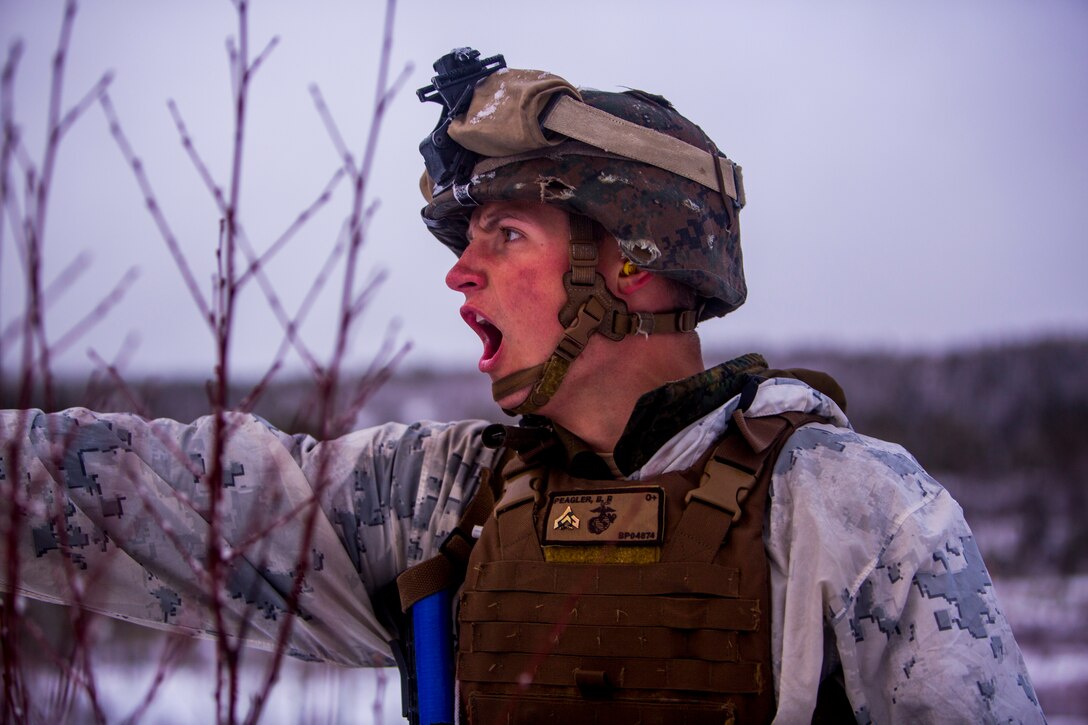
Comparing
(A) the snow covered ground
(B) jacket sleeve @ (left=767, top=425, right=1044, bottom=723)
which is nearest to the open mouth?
(B) jacket sleeve @ (left=767, top=425, right=1044, bottom=723)

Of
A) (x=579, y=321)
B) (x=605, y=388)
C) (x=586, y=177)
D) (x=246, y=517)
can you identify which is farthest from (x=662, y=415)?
(x=246, y=517)

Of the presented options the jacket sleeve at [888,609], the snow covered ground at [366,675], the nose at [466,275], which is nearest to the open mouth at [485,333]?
the nose at [466,275]

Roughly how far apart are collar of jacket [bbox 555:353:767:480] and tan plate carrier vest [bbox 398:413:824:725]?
3.7 inches

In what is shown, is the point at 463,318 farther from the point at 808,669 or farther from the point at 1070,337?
the point at 1070,337

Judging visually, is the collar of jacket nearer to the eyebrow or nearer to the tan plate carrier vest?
the tan plate carrier vest

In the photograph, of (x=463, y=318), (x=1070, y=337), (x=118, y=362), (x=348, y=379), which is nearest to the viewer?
(x=118, y=362)

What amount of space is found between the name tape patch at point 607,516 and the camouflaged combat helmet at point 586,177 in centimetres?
28

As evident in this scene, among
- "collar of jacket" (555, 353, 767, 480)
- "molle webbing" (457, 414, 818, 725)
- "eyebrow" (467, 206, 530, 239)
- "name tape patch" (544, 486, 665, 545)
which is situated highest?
"eyebrow" (467, 206, 530, 239)

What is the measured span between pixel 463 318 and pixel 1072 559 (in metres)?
7.48

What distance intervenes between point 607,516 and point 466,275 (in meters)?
0.73

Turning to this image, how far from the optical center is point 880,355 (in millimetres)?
9609

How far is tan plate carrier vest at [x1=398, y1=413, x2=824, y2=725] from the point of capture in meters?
2.11

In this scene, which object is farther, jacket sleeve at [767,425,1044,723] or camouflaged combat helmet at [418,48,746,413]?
camouflaged combat helmet at [418,48,746,413]

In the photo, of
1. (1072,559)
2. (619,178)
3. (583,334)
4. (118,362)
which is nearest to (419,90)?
(619,178)
